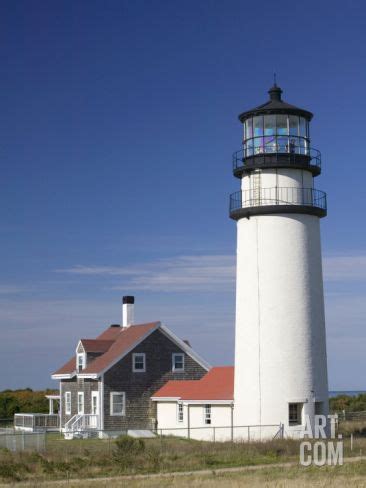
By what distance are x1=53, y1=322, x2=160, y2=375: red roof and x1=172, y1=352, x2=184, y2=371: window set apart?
1788 mm

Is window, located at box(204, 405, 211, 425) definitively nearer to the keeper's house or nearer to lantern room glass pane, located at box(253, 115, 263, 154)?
the keeper's house

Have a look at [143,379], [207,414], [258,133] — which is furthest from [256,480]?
[143,379]

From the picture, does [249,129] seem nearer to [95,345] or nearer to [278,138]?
[278,138]

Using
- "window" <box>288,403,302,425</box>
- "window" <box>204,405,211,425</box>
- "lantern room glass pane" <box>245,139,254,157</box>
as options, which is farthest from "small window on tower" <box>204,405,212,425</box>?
"lantern room glass pane" <box>245,139,254,157</box>

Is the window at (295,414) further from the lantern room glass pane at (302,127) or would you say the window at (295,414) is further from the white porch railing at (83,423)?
the white porch railing at (83,423)

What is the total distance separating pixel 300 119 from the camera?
109 feet

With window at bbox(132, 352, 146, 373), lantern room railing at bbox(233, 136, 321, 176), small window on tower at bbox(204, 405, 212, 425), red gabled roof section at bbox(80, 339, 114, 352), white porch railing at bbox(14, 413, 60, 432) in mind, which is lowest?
white porch railing at bbox(14, 413, 60, 432)

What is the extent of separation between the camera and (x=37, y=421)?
45531 millimetres

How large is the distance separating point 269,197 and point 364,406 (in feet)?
76.8

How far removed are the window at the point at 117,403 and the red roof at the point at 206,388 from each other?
4.71 ft

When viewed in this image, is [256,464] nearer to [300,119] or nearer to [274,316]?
[274,316]

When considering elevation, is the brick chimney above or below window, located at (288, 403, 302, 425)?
above

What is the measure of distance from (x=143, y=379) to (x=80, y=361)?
389 cm

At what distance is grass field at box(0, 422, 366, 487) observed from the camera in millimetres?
23359
